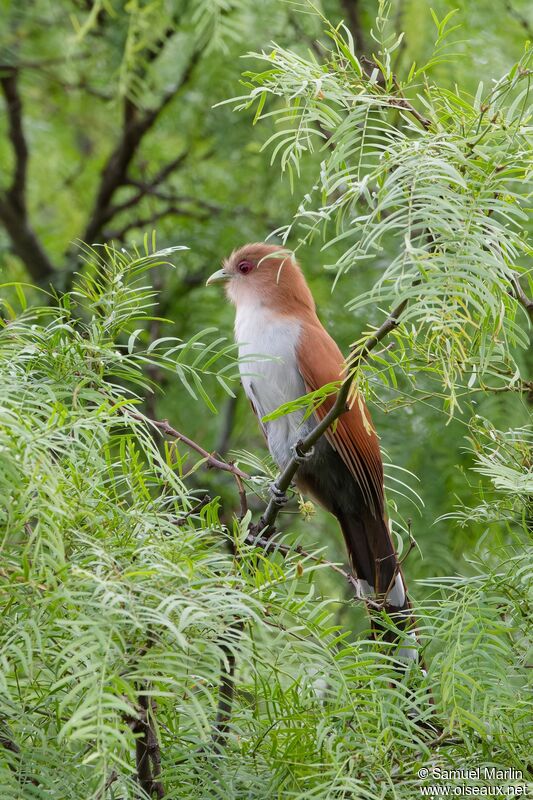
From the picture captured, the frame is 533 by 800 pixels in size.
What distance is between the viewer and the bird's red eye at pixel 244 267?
15.7 ft

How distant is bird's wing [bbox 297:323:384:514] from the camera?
416 cm

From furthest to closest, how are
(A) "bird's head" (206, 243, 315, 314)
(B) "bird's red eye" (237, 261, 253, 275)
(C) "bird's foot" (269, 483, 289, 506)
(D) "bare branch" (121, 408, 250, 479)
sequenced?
(B) "bird's red eye" (237, 261, 253, 275) < (A) "bird's head" (206, 243, 315, 314) < (C) "bird's foot" (269, 483, 289, 506) < (D) "bare branch" (121, 408, 250, 479)

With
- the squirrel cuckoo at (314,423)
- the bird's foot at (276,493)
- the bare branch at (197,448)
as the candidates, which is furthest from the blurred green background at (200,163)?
the bare branch at (197,448)

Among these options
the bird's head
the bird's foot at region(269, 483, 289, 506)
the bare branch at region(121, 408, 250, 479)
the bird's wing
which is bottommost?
the bird's wing

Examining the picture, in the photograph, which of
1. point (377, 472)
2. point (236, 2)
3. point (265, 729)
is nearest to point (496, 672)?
point (265, 729)

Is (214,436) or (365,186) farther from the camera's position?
(214,436)

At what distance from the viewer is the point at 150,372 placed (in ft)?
24.4

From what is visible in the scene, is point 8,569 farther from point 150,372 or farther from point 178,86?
point 178,86

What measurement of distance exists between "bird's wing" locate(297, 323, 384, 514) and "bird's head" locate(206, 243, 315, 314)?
0.27 m

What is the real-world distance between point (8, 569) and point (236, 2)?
412 cm

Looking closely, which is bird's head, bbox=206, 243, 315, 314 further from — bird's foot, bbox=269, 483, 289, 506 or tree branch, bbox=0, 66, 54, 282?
tree branch, bbox=0, 66, 54, 282

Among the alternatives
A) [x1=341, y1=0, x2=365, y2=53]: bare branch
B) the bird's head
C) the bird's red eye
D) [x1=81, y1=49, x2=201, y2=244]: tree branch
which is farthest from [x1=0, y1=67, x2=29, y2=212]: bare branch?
the bird's red eye

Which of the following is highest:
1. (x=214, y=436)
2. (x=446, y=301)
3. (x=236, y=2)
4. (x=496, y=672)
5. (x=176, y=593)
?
(x=236, y=2)

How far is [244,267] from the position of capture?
481 cm
